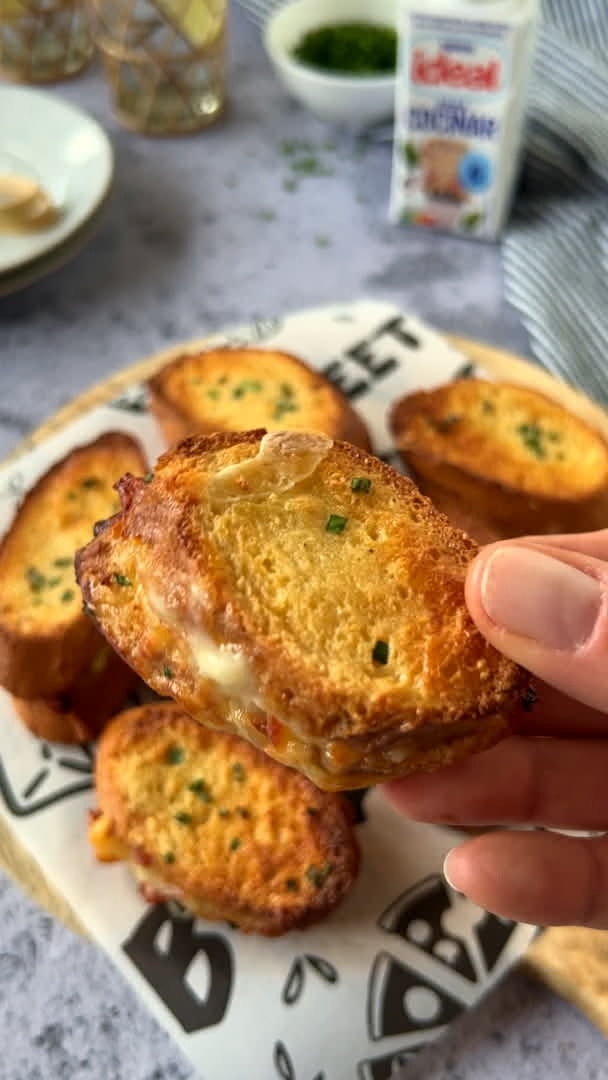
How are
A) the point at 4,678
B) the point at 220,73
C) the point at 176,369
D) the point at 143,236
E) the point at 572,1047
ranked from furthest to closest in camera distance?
the point at 220,73, the point at 143,236, the point at 176,369, the point at 4,678, the point at 572,1047

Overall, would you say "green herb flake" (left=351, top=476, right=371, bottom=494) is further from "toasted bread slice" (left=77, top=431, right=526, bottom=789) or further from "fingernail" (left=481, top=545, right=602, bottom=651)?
"fingernail" (left=481, top=545, right=602, bottom=651)

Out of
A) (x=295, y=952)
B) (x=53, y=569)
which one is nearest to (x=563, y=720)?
(x=295, y=952)

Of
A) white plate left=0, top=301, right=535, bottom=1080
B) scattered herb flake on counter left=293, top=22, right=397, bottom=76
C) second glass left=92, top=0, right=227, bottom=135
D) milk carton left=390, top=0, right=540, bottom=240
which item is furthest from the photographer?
scattered herb flake on counter left=293, top=22, right=397, bottom=76

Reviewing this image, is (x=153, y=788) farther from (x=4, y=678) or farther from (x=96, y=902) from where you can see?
(x=4, y=678)

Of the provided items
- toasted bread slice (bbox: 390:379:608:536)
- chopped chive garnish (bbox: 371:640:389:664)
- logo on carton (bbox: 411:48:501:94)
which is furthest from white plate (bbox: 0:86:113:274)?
chopped chive garnish (bbox: 371:640:389:664)

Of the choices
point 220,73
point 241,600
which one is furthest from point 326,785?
point 220,73

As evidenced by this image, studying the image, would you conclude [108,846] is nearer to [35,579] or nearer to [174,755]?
[174,755]
